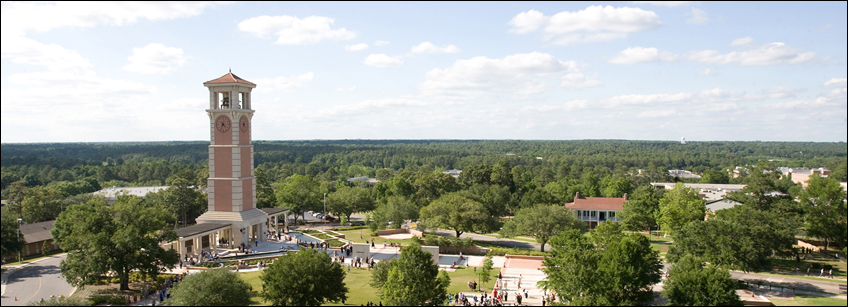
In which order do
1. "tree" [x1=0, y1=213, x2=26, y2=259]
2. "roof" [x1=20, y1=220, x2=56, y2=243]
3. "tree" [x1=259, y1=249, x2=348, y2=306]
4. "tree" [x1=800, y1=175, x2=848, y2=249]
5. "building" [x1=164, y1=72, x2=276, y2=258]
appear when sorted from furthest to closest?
"building" [x1=164, y1=72, x2=276, y2=258], "roof" [x1=20, y1=220, x2=56, y2=243], "tree" [x1=0, y1=213, x2=26, y2=259], "tree" [x1=259, y1=249, x2=348, y2=306], "tree" [x1=800, y1=175, x2=848, y2=249]

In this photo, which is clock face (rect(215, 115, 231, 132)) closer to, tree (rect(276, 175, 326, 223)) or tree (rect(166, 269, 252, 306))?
tree (rect(276, 175, 326, 223))

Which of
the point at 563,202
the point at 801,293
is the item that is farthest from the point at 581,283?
the point at 563,202

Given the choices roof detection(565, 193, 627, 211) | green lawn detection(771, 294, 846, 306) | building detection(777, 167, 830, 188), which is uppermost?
building detection(777, 167, 830, 188)

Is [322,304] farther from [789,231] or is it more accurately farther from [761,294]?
[789,231]

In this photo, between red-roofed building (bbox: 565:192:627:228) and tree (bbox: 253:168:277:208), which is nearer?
tree (bbox: 253:168:277:208)

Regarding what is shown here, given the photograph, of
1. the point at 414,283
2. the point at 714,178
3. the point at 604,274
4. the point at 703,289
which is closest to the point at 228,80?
the point at 414,283

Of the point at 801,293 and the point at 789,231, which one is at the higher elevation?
the point at 789,231

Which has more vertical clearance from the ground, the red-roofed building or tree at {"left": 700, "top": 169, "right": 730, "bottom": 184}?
tree at {"left": 700, "top": 169, "right": 730, "bottom": 184}

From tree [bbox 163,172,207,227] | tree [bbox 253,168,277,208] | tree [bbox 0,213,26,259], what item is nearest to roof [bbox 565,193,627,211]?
tree [bbox 253,168,277,208]
